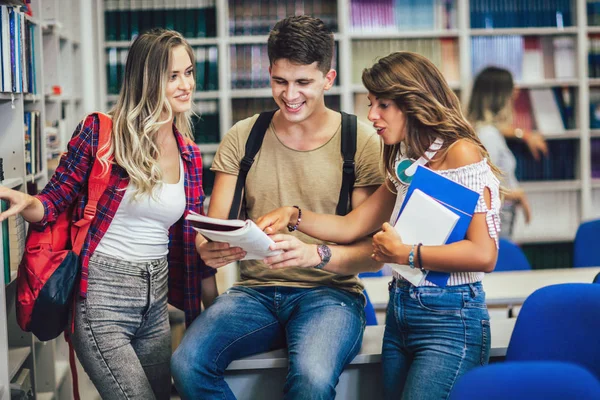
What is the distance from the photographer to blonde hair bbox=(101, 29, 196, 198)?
2205 mm

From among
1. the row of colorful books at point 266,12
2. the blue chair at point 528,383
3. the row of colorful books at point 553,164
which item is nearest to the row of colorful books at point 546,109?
the row of colorful books at point 553,164

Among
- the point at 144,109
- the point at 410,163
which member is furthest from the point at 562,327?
the point at 144,109

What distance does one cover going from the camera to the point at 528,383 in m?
1.45

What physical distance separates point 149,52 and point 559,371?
1.44m

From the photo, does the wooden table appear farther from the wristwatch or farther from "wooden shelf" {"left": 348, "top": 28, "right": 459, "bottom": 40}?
"wooden shelf" {"left": 348, "top": 28, "right": 459, "bottom": 40}

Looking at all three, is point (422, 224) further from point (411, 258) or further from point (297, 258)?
point (297, 258)

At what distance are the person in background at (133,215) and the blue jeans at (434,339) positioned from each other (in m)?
0.71

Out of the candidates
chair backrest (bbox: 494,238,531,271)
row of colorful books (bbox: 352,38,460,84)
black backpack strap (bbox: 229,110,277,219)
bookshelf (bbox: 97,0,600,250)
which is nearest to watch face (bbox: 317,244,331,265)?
black backpack strap (bbox: 229,110,277,219)

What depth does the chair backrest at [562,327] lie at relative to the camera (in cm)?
205

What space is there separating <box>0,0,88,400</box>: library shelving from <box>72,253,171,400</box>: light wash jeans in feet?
0.95

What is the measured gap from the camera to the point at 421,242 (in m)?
2.05

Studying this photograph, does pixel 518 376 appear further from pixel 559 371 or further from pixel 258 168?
pixel 258 168

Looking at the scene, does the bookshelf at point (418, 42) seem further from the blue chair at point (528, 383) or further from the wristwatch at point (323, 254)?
the blue chair at point (528, 383)

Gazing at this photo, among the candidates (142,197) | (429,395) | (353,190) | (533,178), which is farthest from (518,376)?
(533,178)
